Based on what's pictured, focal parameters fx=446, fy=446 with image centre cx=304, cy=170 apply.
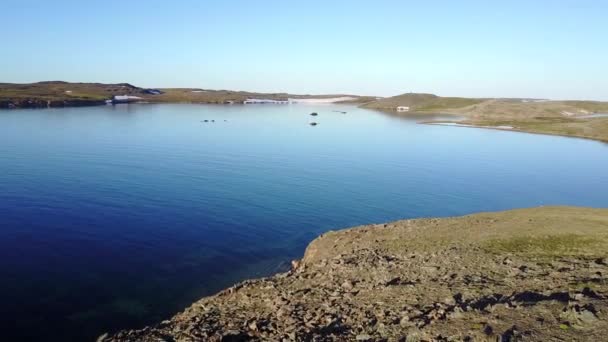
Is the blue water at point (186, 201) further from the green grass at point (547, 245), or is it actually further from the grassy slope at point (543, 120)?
the grassy slope at point (543, 120)

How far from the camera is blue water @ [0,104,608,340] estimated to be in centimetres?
2473

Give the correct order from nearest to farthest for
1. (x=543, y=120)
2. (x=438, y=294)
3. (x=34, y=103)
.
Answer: (x=438, y=294) → (x=543, y=120) → (x=34, y=103)

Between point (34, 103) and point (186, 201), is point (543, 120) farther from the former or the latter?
point (34, 103)

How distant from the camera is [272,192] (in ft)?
161

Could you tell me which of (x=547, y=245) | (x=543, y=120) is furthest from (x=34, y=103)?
(x=547, y=245)

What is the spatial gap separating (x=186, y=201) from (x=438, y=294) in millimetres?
31423

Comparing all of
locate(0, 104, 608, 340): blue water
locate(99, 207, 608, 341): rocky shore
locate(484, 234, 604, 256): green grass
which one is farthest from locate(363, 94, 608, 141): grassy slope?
locate(99, 207, 608, 341): rocky shore

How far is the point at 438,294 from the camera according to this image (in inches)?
688

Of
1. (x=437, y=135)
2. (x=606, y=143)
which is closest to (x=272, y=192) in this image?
(x=437, y=135)

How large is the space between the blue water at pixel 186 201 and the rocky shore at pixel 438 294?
18.0ft

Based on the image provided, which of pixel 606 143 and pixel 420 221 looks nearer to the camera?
pixel 420 221

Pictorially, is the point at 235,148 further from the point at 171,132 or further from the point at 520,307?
the point at 520,307

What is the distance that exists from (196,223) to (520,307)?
92.2 ft

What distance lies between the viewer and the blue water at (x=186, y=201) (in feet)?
81.1
